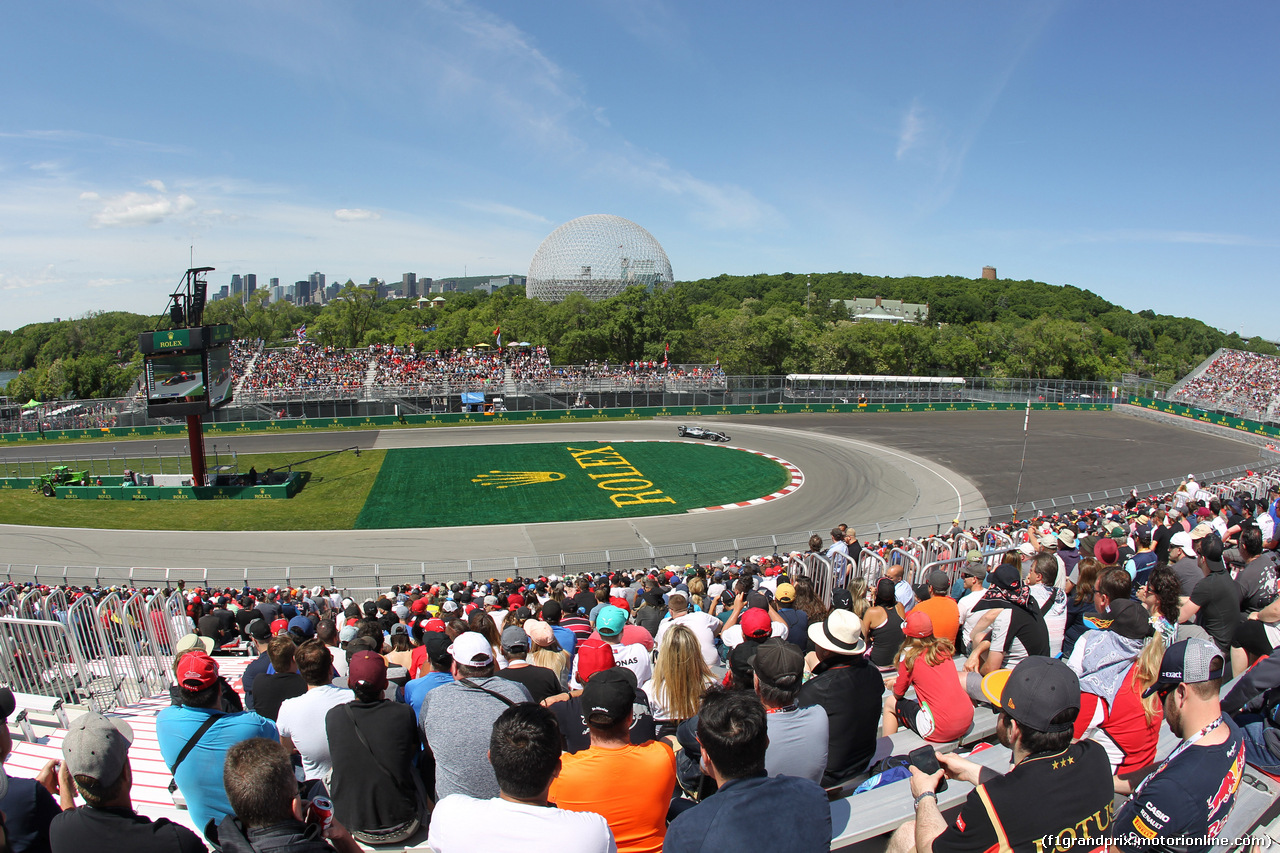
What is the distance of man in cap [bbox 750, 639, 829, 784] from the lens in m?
4.30

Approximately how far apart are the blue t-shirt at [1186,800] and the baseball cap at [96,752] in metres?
5.07

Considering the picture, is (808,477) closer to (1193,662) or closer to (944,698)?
(944,698)

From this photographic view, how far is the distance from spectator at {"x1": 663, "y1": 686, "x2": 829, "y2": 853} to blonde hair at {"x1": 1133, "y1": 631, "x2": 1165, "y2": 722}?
3276 mm

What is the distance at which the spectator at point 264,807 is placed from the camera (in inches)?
128

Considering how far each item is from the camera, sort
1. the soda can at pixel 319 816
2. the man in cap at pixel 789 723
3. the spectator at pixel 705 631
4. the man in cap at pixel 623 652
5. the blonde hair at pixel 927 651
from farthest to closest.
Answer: the spectator at pixel 705 631, the man in cap at pixel 623 652, the blonde hair at pixel 927 651, the man in cap at pixel 789 723, the soda can at pixel 319 816

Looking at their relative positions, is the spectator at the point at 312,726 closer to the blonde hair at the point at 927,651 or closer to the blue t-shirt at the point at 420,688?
the blue t-shirt at the point at 420,688

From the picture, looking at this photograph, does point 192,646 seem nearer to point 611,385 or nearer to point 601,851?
point 601,851

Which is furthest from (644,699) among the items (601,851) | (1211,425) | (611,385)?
(1211,425)

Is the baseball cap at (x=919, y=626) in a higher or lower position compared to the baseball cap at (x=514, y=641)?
higher

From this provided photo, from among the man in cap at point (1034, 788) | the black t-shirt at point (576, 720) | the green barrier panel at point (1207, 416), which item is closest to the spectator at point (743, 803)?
the man in cap at point (1034, 788)

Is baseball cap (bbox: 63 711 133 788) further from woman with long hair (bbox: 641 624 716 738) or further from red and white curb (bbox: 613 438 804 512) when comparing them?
red and white curb (bbox: 613 438 804 512)

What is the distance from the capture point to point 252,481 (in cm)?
3281

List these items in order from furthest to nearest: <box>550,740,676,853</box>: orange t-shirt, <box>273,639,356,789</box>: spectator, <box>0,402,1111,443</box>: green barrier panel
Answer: <box>0,402,1111,443</box>: green barrier panel → <box>273,639,356,789</box>: spectator → <box>550,740,676,853</box>: orange t-shirt

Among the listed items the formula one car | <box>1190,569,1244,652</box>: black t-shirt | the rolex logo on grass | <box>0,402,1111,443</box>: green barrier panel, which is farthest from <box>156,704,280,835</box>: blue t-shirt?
<box>0,402,1111,443</box>: green barrier panel
